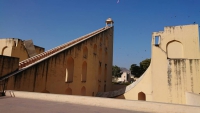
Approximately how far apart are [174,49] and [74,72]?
24.5 ft

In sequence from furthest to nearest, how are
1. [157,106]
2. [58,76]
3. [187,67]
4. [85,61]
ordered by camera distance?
[85,61], [187,67], [58,76], [157,106]

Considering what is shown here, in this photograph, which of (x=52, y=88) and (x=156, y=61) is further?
(x=156, y=61)

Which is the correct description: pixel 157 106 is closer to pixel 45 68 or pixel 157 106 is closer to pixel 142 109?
pixel 142 109

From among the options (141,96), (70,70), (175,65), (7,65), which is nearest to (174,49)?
(175,65)

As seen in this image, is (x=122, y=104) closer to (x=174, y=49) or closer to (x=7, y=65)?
(x=7, y=65)

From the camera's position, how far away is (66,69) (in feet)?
33.2

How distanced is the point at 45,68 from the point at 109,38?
12055 millimetres

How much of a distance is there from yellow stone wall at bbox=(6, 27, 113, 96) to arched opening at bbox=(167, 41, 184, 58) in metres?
6.34

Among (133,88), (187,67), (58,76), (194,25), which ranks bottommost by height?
(133,88)

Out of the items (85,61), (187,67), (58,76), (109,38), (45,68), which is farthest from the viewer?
(109,38)

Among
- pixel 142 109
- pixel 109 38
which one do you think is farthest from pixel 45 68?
pixel 109 38

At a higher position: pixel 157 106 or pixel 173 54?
pixel 173 54

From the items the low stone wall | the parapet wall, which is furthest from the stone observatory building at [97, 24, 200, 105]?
the parapet wall

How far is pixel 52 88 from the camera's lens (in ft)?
26.7
